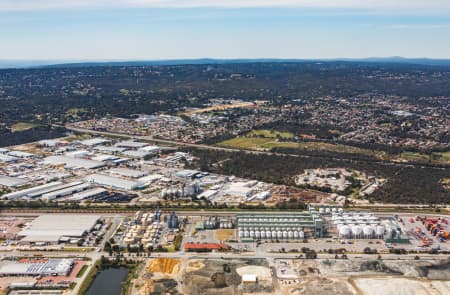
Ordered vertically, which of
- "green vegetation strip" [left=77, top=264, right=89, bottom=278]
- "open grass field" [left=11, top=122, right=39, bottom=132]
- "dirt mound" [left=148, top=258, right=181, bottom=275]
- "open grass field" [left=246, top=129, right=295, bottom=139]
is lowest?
"green vegetation strip" [left=77, top=264, right=89, bottom=278]

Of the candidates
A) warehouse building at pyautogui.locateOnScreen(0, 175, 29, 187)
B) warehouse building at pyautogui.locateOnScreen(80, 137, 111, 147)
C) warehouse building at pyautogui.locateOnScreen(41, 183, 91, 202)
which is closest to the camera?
warehouse building at pyautogui.locateOnScreen(41, 183, 91, 202)

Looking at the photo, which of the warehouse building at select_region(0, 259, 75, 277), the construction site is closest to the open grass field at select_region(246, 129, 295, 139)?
the construction site

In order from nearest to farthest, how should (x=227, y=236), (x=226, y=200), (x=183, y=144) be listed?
(x=227, y=236)
(x=226, y=200)
(x=183, y=144)

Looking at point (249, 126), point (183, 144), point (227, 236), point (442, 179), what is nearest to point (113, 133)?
point (183, 144)

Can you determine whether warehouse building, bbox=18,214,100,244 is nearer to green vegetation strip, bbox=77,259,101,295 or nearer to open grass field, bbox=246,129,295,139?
green vegetation strip, bbox=77,259,101,295

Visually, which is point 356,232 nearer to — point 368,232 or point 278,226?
point 368,232

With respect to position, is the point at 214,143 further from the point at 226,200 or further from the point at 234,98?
the point at 234,98
